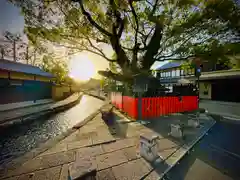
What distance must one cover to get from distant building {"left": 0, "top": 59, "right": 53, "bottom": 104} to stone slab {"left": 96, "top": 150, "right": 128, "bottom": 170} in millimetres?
10206

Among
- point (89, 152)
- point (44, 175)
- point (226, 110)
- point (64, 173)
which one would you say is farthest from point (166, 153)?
point (226, 110)

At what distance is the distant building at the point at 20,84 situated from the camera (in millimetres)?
9108

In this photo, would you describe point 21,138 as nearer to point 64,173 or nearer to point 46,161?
point 46,161

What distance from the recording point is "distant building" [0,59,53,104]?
9.11 meters

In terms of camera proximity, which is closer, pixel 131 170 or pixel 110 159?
pixel 131 170

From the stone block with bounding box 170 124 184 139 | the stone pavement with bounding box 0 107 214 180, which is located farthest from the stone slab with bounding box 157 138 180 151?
the stone block with bounding box 170 124 184 139

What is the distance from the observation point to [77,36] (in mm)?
7605

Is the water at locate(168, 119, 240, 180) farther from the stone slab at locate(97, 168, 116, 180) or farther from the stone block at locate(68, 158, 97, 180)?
the stone block at locate(68, 158, 97, 180)

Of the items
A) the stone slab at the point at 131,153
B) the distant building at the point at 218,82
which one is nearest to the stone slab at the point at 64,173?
the stone slab at the point at 131,153

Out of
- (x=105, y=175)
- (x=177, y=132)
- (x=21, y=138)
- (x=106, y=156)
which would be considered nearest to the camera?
(x=105, y=175)

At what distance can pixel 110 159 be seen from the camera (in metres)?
2.71

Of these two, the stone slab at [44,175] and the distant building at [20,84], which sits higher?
the distant building at [20,84]

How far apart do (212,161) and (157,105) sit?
373 centimetres

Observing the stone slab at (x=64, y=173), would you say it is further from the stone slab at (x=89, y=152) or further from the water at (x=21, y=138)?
the water at (x=21, y=138)
